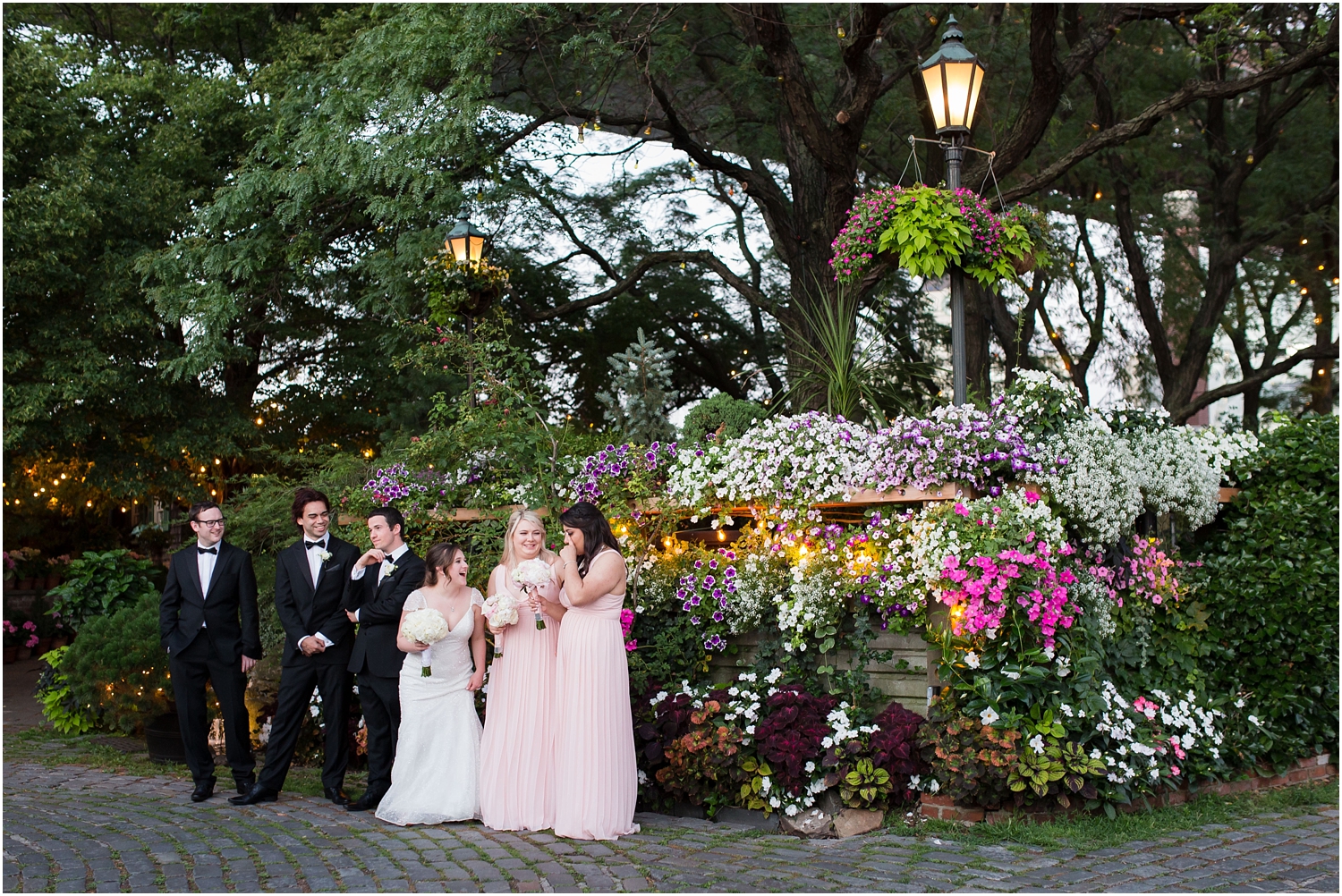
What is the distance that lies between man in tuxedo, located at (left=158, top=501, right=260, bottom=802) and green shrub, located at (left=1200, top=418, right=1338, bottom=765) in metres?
6.74

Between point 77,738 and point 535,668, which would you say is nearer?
point 535,668

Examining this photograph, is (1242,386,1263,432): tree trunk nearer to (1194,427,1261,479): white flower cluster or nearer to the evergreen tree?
(1194,427,1261,479): white flower cluster

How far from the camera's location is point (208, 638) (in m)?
7.20

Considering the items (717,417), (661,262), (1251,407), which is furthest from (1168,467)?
(1251,407)

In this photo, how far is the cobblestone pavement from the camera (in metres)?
5.25

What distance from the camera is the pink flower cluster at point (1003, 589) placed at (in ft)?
20.6

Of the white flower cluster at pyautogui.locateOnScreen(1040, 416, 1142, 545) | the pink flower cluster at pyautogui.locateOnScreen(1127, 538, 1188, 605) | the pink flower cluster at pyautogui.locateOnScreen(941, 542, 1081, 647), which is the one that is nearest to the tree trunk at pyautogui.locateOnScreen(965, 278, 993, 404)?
the pink flower cluster at pyautogui.locateOnScreen(1127, 538, 1188, 605)

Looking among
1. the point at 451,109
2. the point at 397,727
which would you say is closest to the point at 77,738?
the point at 397,727

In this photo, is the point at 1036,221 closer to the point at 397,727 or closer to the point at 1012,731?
the point at 1012,731

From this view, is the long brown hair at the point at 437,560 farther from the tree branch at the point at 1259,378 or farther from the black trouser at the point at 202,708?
the tree branch at the point at 1259,378

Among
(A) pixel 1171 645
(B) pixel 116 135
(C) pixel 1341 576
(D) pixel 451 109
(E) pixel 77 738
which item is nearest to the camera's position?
(A) pixel 1171 645

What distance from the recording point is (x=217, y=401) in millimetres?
15406

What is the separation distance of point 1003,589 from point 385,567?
3.68 m

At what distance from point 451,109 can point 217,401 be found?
266 inches
